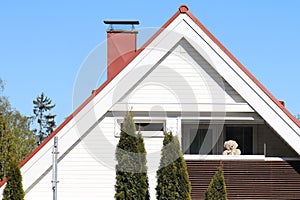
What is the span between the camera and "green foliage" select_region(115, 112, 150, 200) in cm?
1452

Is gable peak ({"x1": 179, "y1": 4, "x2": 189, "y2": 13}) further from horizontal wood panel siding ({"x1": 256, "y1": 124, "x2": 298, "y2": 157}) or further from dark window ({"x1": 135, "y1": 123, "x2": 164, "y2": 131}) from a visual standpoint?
horizontal wood panel siding ({"x1": 256, "y1": 124, "x2": 298, "y2": 157})

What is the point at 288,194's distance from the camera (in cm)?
1588

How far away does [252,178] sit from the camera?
15938 mm

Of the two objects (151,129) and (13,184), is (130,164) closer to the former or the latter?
(151,129)

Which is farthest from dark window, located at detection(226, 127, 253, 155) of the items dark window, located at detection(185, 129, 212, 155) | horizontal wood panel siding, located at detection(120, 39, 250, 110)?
horizontal wood panel siding, located at detection(120, 39, 250, 110)

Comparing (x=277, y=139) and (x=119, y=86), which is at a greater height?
(x=119, y=86)

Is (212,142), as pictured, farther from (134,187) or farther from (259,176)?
(134,187)

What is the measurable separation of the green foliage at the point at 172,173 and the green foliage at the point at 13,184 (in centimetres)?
317

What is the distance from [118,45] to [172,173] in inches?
263

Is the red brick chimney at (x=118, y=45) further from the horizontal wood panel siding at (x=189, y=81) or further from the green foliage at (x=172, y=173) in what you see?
the green foliage at (x=172, y=173)

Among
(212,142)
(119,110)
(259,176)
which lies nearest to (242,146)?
(212,142)

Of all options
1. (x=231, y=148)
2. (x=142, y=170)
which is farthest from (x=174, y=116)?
(x=142, y=170)

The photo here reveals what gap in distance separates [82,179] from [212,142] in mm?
3820

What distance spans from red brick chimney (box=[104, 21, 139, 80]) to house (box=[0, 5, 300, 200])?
369cm
